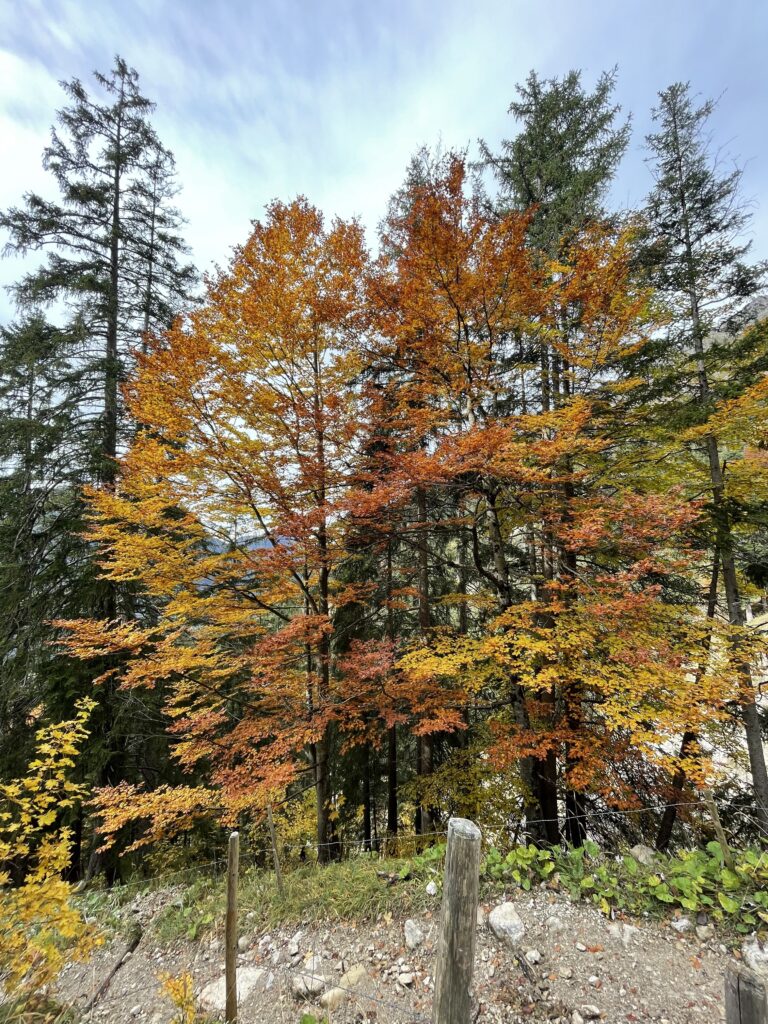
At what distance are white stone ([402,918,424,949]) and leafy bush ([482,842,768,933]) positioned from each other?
80cm

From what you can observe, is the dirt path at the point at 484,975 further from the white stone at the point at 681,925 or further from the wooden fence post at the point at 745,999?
the wooden fence post at the point at 745,999

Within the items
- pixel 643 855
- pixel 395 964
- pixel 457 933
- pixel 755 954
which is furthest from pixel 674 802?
pixel 457 933

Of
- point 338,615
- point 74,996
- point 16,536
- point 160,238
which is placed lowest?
point 74,996

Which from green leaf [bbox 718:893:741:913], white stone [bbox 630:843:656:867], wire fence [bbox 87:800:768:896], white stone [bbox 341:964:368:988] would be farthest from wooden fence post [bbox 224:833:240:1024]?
green leaf [bbox 718:893:741:913]

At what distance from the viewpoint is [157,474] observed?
593 cm

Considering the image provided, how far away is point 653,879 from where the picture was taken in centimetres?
346

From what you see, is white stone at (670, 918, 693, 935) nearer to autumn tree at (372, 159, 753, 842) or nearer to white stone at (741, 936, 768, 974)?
white stone at (741, 936, 768, 974)

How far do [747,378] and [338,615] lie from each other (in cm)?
917

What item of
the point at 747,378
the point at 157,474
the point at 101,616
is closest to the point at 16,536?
the point at 101,616

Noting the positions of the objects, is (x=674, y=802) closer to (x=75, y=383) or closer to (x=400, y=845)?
(x=400, y=845)

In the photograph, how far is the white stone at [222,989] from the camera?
3457 mm

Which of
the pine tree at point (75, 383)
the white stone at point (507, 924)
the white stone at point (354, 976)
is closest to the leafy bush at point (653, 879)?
the white stone at point (507, 924)

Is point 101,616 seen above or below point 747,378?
below

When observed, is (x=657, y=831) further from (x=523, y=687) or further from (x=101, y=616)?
(x=101, y=616)
